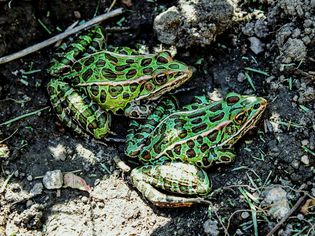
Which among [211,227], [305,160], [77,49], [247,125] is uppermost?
[77,49]

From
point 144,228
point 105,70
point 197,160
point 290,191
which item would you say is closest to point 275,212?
point 290,191

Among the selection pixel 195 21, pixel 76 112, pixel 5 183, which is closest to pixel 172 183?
pixel 76 112

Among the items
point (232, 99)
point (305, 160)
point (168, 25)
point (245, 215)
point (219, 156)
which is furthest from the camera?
point (168, 25)

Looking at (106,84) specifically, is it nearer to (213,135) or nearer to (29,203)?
(213,135)

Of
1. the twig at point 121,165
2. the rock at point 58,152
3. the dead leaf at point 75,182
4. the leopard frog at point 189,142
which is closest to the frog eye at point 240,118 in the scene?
the leopard frog at point 189,142

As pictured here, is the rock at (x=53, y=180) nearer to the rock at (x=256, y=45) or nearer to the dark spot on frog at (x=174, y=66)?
the dark spot on frog at (x=174, y=66)

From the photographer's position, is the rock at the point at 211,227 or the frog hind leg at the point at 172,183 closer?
the rock at the point at 211,227
